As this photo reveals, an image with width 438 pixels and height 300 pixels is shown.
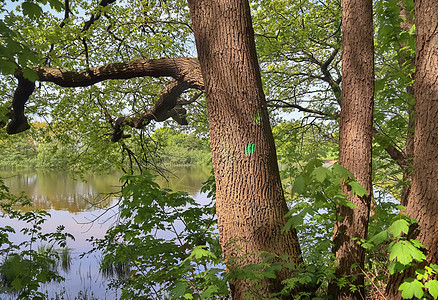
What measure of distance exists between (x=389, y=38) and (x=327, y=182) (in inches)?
76.3

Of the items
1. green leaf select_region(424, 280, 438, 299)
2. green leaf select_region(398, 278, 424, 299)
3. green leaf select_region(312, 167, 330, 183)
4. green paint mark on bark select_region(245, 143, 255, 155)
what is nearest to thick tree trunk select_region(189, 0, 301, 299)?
green paint mark on bark select_region(245, 143, 255, 155)

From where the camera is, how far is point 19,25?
6.62 metres

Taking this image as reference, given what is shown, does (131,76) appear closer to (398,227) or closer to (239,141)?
(239,141)

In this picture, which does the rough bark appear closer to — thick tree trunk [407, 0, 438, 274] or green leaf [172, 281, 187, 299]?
thick tree trunk [407, 0, 438, 274]

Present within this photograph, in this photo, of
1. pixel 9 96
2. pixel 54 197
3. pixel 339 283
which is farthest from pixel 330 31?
pixel 54 197

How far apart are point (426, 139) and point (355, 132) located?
46 centimetres

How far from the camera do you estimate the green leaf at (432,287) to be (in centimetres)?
168

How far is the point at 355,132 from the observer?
223 cm

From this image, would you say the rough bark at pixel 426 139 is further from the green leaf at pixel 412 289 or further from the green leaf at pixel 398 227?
the green leaf at pixel 398 227

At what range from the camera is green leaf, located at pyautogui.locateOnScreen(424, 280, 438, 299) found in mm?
1683

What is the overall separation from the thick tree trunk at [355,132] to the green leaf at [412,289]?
35 cm

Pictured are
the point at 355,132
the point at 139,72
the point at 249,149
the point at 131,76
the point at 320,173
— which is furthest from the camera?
the point at 131,76

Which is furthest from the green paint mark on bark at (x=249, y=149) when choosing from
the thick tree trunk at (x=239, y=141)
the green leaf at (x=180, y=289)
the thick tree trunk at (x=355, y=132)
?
the green leaf at (x=180, y=289)

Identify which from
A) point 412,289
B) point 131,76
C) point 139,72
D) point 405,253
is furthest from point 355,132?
point 131,76
